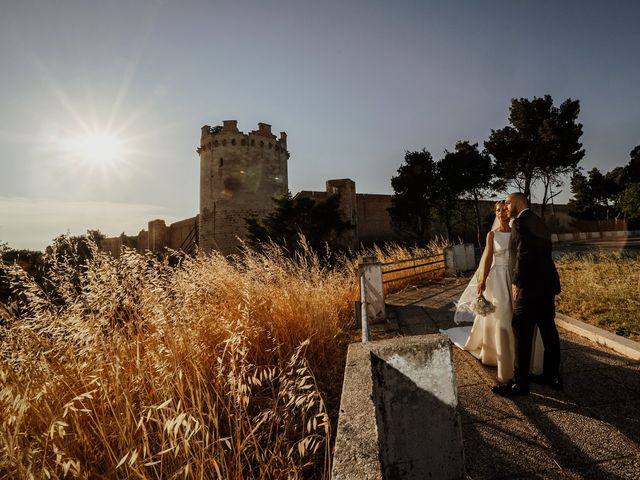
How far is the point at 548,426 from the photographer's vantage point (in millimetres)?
1995

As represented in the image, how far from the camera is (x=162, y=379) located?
2.00 metres

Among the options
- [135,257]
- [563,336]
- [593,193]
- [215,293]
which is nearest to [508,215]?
[563,336]

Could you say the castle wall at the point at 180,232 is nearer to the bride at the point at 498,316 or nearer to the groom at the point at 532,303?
the bride at the point at 498,316

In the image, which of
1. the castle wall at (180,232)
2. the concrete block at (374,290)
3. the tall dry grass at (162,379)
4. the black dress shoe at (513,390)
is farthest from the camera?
the castle wall at (180,232)

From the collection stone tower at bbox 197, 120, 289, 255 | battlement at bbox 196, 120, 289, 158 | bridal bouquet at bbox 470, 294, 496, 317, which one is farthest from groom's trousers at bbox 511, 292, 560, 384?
battlement at bbox 196, 120, 289, 158

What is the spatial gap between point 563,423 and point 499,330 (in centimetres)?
88

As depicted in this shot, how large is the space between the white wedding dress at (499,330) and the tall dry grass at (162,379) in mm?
1536

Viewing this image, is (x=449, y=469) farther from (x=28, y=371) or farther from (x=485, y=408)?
(x=28, y=371)

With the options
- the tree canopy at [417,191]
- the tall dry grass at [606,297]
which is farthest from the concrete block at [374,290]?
the tree canopy at [417,191]

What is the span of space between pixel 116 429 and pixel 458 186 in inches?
941

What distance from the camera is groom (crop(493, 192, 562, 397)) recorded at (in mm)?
2479

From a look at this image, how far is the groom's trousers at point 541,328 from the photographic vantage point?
8.21 ft

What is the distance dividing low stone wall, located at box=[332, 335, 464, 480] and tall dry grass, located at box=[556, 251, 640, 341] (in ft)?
11.3

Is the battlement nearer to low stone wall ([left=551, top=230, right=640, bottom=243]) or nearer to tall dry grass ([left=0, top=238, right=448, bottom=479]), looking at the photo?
tall dry grass ([left=0, top=238, right=448, bottom=479])
